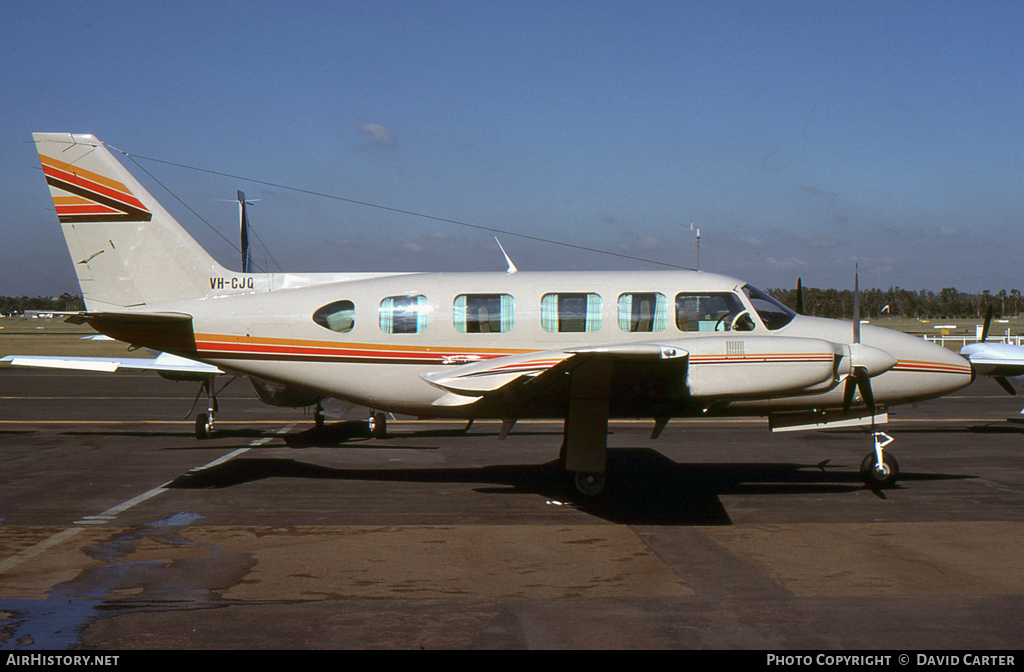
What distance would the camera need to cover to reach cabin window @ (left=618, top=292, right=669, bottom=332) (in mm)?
10961

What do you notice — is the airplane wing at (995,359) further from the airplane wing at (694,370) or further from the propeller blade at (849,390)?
the airplane wing at (694,370)

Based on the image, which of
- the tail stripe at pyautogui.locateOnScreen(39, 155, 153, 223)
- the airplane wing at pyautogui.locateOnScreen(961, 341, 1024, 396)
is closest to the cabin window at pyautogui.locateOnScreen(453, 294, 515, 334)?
the tail stripe at pyautogui.locateOnScreen(39, 155, 153, 223)

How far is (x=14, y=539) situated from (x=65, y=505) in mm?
1745

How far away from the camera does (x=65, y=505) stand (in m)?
10.2

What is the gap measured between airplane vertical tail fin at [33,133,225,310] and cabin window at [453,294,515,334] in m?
4.57

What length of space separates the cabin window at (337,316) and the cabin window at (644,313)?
3.87 meters

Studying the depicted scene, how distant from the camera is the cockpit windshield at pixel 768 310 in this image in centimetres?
1091

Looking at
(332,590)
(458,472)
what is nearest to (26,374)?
(458,472)

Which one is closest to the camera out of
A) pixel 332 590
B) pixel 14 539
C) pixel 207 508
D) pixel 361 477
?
pixel 332 590

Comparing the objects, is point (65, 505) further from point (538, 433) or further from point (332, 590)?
point (538, 433)

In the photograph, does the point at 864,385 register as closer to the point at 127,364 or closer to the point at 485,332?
the point at 485,332

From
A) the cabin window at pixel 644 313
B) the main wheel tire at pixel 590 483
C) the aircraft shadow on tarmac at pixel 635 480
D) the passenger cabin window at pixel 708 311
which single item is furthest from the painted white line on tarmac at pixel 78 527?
the passenger cabin window at pixel 708 311

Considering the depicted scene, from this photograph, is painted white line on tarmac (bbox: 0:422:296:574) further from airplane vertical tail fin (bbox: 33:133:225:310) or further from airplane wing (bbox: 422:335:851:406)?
airplane wing (bbox: 422:335:851:406)

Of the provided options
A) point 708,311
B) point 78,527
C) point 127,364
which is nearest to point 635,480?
point 708,311
